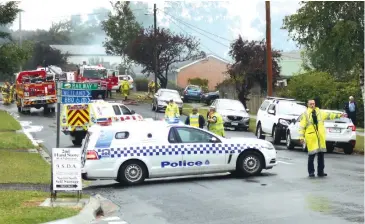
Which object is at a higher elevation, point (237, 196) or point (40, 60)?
point (40, 60)

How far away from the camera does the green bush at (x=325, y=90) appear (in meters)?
39.8

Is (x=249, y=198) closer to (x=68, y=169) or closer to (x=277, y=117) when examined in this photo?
(x=68, y=169)

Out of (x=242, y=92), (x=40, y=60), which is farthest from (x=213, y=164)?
(x=40, y=60)

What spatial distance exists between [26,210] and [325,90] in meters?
31.7

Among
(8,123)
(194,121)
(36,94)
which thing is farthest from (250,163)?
(36,94)

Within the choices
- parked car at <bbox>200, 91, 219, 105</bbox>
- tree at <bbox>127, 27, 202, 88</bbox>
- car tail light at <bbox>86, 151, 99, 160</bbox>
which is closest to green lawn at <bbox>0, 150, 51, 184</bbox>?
car tail light at <bbox>86, 151, 99, 160</bbox>

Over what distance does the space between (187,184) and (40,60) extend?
5243cm

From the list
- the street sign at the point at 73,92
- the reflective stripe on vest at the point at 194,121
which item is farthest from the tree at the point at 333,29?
the street sign at the point at 73,92

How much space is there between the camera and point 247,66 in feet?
157

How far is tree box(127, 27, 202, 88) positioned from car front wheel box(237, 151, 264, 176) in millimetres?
45740

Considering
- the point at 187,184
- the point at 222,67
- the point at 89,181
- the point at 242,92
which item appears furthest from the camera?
the point at 222,67

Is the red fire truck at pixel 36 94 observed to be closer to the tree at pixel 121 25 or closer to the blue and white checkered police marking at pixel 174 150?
the blue and white checkered police marking at pixel 174 150

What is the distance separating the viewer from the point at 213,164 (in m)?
17.6

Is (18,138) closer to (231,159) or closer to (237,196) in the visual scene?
(231,159)
